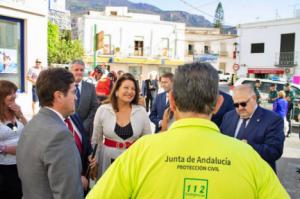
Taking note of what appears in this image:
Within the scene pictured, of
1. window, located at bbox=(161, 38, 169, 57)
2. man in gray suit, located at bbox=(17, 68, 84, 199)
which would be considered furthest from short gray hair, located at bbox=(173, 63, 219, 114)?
window, located at bbox=(161, 38, 169, 57)

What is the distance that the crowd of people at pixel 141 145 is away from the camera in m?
1.40

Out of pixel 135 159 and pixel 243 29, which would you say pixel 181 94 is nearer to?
pixel 135 159

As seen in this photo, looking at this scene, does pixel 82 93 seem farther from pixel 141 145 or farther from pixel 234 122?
pixel 141 145

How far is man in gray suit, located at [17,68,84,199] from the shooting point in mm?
2195

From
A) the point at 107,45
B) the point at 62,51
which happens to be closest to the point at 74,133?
the point at 62,51

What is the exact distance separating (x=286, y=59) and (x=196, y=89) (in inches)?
1535

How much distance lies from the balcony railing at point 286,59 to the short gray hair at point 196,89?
3807cm

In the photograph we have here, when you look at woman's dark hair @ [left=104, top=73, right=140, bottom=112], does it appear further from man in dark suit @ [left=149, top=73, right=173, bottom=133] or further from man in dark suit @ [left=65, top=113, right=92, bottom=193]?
man in dark suit @ [left=65, top=113, right=92, bottom=193]

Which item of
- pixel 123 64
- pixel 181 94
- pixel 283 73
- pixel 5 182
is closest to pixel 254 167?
pixel 181 94

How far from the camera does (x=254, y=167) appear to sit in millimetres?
1425

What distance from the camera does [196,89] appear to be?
1537 millimetres

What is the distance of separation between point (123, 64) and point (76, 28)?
7.30 m

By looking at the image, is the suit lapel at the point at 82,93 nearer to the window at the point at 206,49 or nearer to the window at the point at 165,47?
the window at the point at 165,47

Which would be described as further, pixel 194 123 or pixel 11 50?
pixel 11 50
